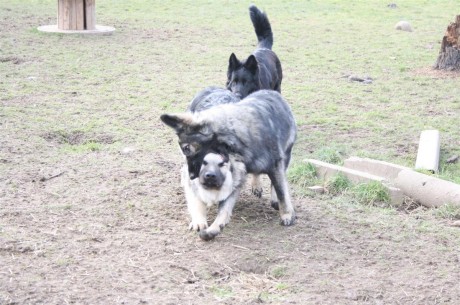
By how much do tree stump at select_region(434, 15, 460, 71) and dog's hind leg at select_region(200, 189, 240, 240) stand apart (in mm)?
7392

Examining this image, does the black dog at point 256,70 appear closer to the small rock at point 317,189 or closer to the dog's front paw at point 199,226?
the small rock at point 317,189

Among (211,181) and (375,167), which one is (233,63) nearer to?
(375,167)

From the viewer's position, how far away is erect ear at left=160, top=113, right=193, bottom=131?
16.4ft

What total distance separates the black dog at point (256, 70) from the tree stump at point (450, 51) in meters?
3.76

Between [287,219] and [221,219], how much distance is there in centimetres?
58

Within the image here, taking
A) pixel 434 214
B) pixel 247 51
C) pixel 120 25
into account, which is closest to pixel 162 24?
pixel 120 25

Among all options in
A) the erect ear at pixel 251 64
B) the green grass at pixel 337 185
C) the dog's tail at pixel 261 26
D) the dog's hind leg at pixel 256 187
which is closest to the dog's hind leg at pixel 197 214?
the dog's hind leg at pixel 256 187

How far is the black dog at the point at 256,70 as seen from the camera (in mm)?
7812

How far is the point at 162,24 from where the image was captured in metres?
16.1

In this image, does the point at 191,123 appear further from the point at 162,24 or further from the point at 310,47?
the point at 162,24

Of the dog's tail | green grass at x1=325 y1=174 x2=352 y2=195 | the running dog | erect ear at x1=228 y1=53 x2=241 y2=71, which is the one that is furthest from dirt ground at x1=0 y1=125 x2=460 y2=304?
the dog's tail

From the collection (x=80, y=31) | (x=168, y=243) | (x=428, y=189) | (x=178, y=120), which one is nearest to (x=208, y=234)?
(x=168, y=243)

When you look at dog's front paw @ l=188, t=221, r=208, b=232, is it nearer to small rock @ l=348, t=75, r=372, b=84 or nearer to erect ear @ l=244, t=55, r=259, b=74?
erect ear @ l=244, t=55, r=259, b=74

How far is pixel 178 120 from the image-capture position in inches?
197
